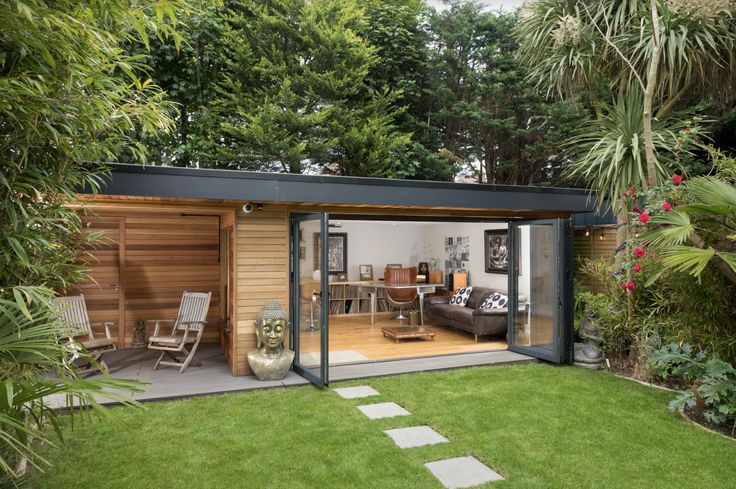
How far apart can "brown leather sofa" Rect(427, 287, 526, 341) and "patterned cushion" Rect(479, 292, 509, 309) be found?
0.09 metres

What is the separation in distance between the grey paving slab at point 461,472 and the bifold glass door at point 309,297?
2.08 m

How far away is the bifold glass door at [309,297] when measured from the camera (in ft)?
17.3

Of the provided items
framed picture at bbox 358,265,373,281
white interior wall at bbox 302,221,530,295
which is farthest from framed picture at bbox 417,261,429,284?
framed picture at bbox 358,265,373,281

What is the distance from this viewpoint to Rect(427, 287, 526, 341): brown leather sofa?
7.88 m

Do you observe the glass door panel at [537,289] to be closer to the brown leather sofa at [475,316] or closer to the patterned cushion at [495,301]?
the brown leather sofa at [475,316]

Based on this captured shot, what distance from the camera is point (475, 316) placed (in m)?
7.95

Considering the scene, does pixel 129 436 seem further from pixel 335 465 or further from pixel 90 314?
pixel 90 314

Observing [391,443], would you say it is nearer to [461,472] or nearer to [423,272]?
[461,472]

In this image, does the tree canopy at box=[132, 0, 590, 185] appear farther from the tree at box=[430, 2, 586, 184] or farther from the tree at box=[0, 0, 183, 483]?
the tree at box=[0, 0, 183, 483]

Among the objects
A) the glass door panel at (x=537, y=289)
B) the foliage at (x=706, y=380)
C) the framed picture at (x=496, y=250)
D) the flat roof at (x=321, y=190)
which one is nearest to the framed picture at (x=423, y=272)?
the framed picture at (x=496, y=250)

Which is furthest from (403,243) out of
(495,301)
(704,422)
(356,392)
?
(704,422)

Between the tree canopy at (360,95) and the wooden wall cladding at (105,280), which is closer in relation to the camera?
the wooden wall cladding at (105,280)

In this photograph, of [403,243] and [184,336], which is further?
[403,243]

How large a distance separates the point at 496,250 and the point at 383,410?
571 cm
